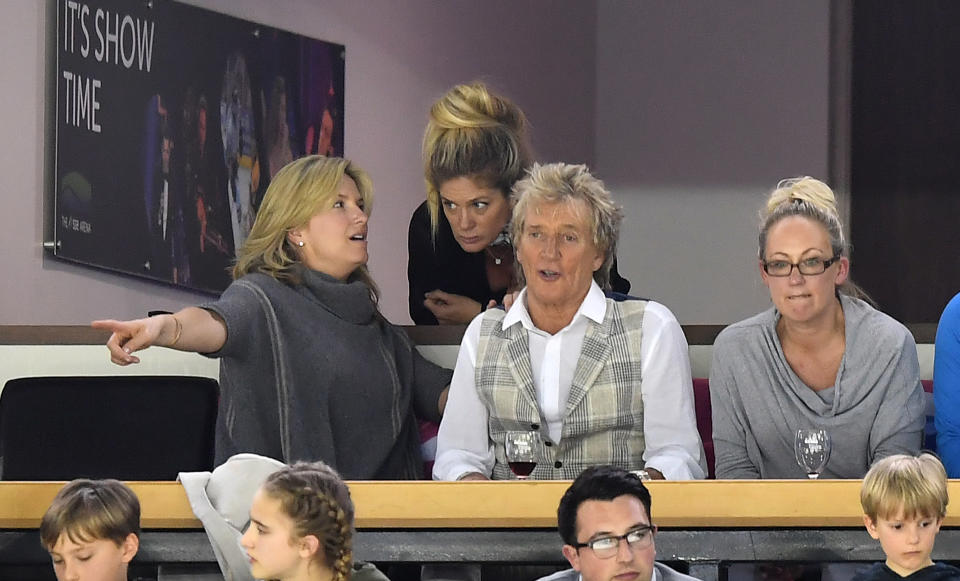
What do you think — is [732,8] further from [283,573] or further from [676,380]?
[283,573]

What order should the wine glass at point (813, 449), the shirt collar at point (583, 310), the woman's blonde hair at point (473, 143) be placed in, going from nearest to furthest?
1. the wine glass at point (813, 449)
2. the shirt collar at point (583, 310)
3. the woman's blonde hair at point (473, 143)

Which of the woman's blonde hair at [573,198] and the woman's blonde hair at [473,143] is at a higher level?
the woman's blonde hair at [473,143]

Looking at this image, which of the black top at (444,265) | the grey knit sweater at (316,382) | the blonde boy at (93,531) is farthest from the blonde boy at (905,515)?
the black top at (444,265)

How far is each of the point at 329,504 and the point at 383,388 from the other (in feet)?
3.37

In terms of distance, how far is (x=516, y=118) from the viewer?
392cm

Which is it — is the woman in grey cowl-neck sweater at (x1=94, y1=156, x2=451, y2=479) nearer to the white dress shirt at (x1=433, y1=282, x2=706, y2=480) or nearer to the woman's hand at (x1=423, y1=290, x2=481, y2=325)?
the white dress shirt at (x1=433, y1=282, x2=706, y2=480)

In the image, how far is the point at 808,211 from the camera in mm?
3164

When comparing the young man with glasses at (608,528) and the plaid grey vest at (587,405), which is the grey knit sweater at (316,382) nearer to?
the plaid grey vest at (587,405)

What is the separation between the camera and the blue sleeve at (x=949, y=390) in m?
3.02

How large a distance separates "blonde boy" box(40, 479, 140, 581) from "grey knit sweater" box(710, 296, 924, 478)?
3.93ft

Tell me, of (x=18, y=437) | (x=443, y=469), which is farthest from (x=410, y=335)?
(x=18, y=437)

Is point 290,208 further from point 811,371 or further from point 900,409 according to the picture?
point 900,409

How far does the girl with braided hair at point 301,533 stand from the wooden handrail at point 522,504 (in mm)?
133

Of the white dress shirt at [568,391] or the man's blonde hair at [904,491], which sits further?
the white dress shirt at [568,391]
